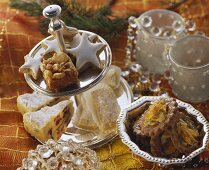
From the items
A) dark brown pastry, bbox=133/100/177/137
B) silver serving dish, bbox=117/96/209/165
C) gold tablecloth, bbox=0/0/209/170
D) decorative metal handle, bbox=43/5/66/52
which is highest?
decorative metal handle, bbox=43/5/66/52

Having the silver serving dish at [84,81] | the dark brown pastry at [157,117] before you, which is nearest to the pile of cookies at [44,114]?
the silver serving dish at [84,81]

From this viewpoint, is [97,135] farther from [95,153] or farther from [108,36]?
[108,36]

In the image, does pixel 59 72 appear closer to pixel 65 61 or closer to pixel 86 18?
pixel 65 61

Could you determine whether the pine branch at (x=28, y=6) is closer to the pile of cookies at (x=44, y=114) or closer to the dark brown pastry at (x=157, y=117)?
the pile of cookies at (x=44, y=114)

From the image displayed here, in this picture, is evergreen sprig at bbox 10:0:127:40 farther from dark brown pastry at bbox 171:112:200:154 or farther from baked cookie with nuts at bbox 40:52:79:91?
dark brown pastry at bbox 171:112:200:154

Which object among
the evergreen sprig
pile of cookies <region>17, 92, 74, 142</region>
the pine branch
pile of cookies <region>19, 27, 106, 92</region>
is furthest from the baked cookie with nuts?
the pine branch

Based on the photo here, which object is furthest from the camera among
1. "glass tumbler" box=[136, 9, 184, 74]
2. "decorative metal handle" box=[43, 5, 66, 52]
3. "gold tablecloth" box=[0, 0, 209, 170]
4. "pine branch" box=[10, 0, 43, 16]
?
"pine branch" box=[10, 0, 43, 16]

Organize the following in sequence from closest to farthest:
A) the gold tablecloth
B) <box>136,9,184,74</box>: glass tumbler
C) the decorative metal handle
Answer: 1. the decorative metal handle
2. the gold tablecloth
3. <box>136,9,184,74</box>: glass tumbler
